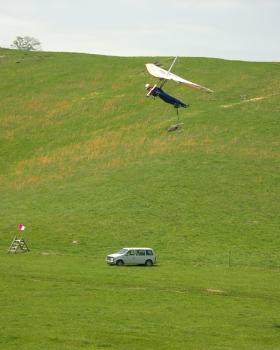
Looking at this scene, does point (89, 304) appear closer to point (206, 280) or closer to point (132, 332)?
point (132, 332)

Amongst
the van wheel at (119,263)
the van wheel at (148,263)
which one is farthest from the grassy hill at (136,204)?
the van wheel at (119,263)

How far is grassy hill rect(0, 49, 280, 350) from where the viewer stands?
35531 mm

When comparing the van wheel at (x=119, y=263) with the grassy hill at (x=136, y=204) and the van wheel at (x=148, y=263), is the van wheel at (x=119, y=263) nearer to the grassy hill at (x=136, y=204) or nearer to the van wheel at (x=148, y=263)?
the grassy hill at (x=136, y=204)

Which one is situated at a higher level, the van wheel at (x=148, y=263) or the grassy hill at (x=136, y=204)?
the grassy hill at (x=136, y=204)

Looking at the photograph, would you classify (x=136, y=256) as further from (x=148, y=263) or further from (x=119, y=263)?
(x=119, y=263)

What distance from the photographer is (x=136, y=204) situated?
79625 mm

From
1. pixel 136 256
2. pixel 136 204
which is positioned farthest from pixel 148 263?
pixel 136 204

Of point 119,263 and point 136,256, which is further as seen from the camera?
point 136,256

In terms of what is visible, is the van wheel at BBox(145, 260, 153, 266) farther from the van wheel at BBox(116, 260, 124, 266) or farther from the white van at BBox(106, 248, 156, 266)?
the van wheel at BBox(116, 260, 124, 266)

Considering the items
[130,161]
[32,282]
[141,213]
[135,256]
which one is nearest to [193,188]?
[141,213]

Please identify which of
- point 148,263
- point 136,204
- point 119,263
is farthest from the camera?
point 136,204

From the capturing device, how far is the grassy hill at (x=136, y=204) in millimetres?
35531

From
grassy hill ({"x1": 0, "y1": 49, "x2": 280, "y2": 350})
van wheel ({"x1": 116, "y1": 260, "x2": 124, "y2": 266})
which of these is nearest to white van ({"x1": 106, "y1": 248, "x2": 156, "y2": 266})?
van wheel ({"x1": 116, "y1": 260, "x2": 124, "y2": 266})

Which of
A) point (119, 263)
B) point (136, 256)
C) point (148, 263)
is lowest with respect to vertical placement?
point (148, 263)
